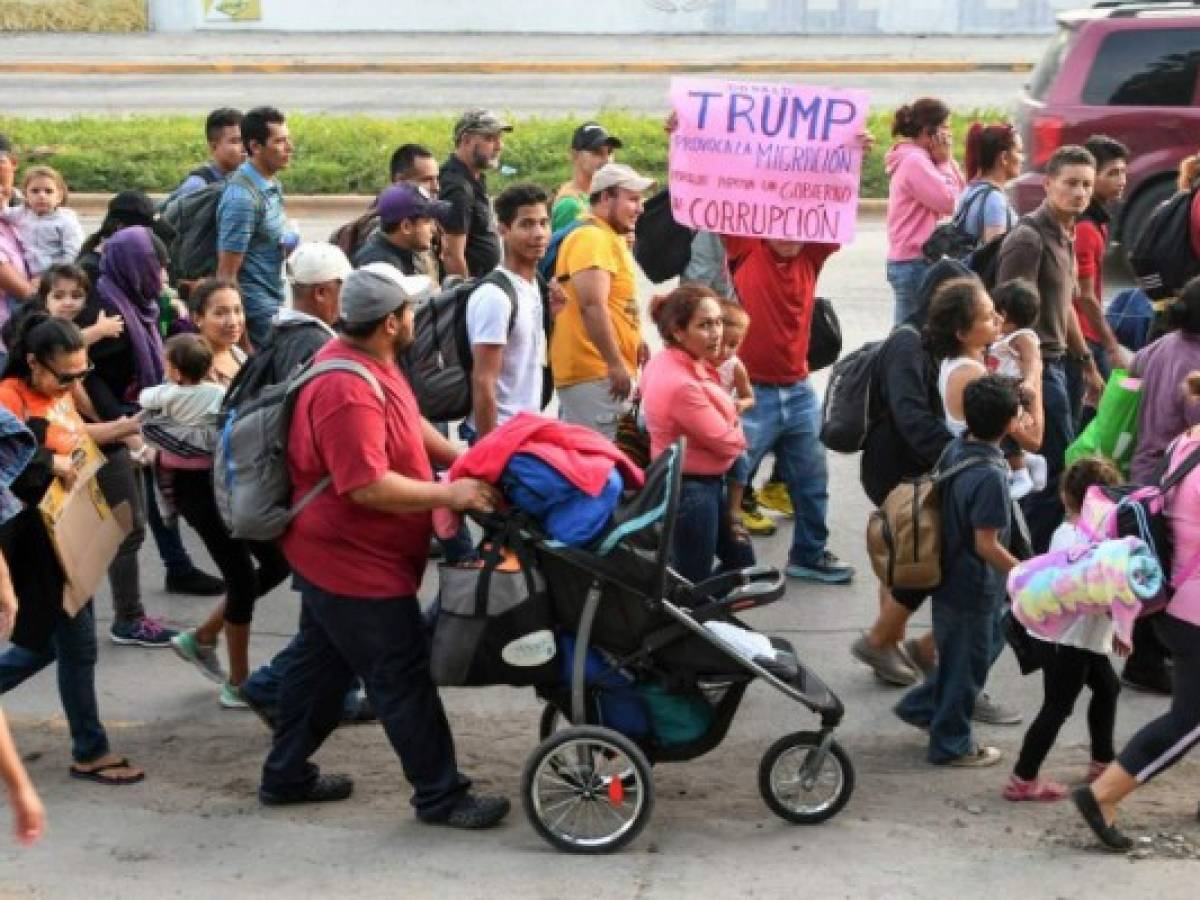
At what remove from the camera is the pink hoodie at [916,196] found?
11.8 meters

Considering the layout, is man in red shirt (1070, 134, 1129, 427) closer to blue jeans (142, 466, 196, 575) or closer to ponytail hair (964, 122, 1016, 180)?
ponytail hair (964, 122, 1016, 180)

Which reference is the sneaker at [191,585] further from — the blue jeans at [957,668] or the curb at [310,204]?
the curb at [310,204]

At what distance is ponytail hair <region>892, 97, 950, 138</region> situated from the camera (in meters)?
11.9

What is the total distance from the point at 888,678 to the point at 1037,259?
90.9 inches

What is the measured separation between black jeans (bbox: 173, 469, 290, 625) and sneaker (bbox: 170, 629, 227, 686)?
0.23 meters

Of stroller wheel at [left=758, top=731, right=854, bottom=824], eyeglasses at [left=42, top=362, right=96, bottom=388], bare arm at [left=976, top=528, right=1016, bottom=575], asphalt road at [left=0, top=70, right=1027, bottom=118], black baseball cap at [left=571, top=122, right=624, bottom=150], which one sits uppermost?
black baseball cap at [left=571, top=122, right=624, bottom=150]

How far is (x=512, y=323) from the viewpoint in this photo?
8562 mm

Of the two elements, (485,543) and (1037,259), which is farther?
(1037,259)

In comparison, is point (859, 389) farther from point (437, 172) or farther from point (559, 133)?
point (559, 133)

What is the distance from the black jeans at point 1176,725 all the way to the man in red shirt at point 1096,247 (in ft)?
11.9

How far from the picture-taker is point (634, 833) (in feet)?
22.0

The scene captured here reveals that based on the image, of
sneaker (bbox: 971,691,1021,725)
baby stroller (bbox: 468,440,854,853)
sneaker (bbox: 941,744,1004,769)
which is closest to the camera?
baby stroller (bbox: 468,440,854,853)

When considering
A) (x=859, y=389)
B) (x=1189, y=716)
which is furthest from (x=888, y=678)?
(x=1189, y=716)

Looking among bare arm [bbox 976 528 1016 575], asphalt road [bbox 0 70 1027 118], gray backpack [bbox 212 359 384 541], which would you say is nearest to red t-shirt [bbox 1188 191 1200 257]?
bare arm [bbox 976 528 1016 575]
